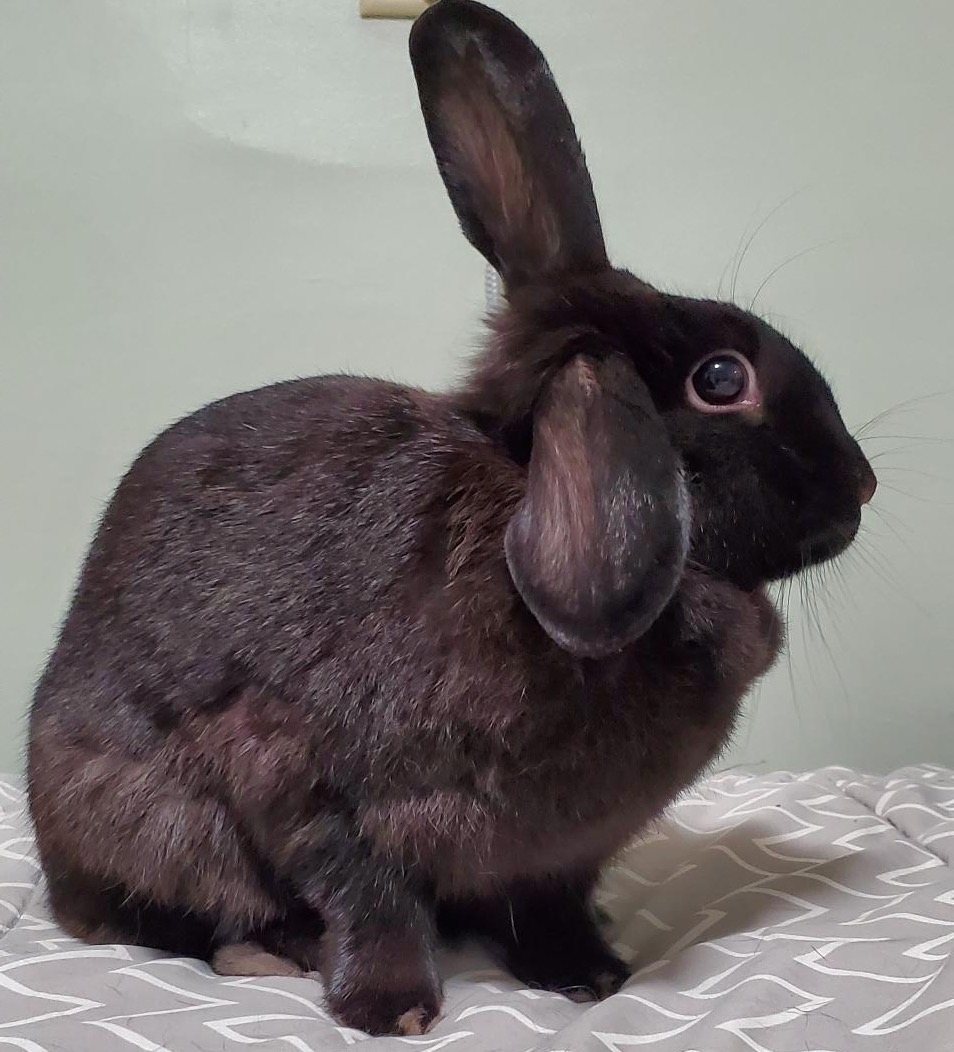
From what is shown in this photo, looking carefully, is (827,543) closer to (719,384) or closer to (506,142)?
(719,384)

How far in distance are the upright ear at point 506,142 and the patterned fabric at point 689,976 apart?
0.49 metres

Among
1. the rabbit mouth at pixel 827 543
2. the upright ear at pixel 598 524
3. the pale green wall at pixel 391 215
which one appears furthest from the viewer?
the pale green wall at pixel 391 215

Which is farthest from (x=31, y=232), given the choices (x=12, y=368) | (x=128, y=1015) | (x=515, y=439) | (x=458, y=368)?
(x=128, y=1015)

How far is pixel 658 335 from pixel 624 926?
0.50 m

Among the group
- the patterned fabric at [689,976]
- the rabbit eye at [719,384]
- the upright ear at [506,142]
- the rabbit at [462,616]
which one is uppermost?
the upright ear at [506,142]

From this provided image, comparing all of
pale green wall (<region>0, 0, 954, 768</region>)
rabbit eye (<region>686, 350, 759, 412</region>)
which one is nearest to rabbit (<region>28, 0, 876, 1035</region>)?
rabbit eye (<region>686, 350, 759, 412</region>)

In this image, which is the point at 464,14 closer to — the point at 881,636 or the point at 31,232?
the point at 31,232

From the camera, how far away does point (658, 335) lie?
66 cm

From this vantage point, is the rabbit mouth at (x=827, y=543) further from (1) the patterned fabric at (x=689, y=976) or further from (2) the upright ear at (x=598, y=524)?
(1) the patterned fabric at (x=689, y=976)

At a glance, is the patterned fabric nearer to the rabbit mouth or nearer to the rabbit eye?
the rabbit mouth

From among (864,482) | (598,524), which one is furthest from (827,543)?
(598,524)

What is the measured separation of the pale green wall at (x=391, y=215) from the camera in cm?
125

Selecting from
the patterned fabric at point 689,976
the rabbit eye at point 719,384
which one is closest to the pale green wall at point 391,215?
the patterned fabric at point 689,976

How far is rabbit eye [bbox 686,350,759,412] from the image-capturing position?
667 mm
